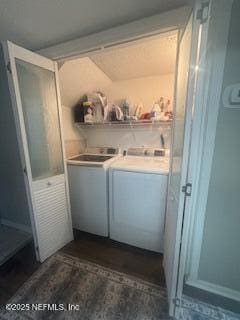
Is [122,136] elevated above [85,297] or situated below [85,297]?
above

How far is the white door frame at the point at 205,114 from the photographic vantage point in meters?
0.84

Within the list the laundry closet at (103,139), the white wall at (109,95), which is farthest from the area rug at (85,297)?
the white wall at (109,95)

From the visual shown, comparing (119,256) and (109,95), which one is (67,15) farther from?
(119,256)

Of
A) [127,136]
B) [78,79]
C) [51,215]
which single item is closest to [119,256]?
[51,215]

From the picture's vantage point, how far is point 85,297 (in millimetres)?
1312

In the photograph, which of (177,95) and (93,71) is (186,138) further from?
(93,71)

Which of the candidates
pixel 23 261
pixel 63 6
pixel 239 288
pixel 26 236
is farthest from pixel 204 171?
pixel 26 236

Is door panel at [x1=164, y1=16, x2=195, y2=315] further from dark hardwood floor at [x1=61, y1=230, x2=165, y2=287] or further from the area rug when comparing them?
dark hardwood floor at [x1=61, y1=230, x2=165, y2=287]

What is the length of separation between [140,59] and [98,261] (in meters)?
2.27

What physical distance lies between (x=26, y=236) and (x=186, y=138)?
227cm

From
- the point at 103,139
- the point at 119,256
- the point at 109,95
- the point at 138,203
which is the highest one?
the point at 109,95

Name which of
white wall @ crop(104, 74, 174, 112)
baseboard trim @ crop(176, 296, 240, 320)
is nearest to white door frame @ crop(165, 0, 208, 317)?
baseboard trim @ crop(176, 296, 240, 320)

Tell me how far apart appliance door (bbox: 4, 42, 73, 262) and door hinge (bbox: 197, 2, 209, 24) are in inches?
52.7

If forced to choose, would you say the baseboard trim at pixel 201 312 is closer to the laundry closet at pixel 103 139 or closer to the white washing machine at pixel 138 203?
the laundry closet at pixel 103 139
